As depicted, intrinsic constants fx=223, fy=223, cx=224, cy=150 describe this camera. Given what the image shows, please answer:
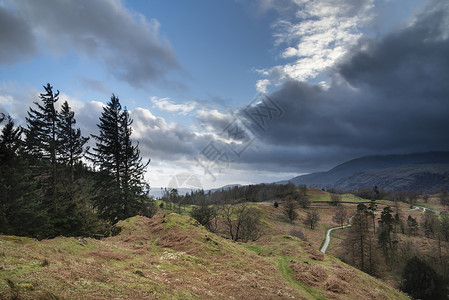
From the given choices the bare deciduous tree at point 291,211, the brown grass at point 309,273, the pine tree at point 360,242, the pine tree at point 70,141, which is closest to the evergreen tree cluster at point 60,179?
the pine tree at point 70,141

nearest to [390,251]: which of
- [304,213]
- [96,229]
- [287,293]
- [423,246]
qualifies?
[423,246]

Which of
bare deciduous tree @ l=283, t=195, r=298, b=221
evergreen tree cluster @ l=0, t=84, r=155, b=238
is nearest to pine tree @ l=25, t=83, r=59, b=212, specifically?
evergreen tree cluster @ l=0, t=84, r=155, b=238

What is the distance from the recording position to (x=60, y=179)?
29.6m

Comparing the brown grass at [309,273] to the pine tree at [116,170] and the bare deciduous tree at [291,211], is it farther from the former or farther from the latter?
the bare deciduous tree at [291,211]

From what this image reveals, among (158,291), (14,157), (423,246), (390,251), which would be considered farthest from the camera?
(423,246)

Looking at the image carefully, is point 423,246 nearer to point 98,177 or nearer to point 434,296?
point 434,296

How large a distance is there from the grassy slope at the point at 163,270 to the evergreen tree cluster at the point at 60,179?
9310 mm

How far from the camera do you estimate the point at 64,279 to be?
25.9 ft

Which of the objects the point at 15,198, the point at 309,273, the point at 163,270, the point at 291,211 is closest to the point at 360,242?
the point at 309,273

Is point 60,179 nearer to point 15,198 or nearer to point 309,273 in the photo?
point 15,198

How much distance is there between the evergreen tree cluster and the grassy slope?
931cm

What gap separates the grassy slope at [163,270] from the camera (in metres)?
7.88

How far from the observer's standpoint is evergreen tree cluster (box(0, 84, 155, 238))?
25.5 metres

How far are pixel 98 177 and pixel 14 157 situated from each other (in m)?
10.1
